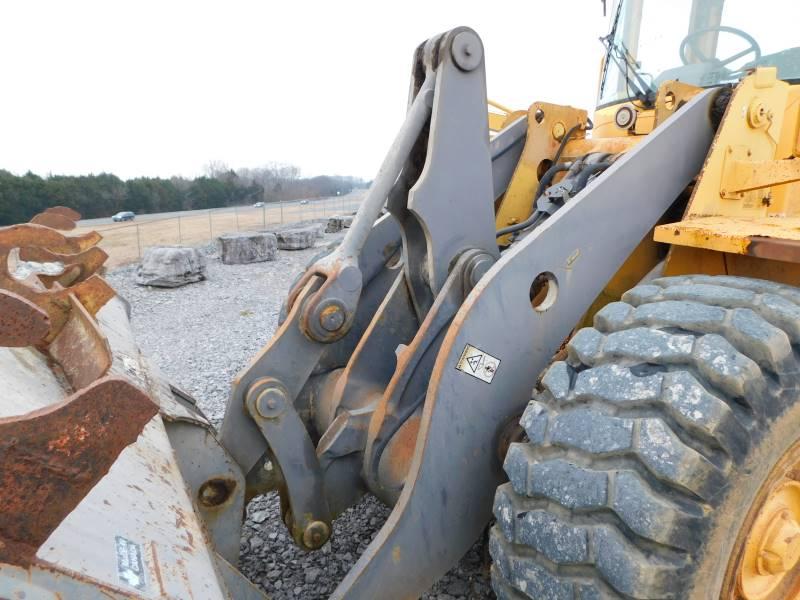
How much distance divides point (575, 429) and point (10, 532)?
3.90 feet

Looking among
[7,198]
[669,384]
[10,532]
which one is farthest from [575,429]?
[7,198]

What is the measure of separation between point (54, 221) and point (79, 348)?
170cm

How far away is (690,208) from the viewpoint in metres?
2.00

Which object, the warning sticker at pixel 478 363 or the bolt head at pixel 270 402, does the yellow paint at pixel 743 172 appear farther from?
the bolt head at pixel 270 402

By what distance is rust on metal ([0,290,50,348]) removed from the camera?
2.96ft

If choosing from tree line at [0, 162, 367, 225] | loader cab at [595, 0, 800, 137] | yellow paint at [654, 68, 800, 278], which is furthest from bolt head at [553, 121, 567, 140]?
Result: tree line at [0, 162, 367, 225]

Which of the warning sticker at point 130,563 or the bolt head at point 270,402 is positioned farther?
the bolt head at point 270,402

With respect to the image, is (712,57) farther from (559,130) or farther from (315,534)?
(315,534)

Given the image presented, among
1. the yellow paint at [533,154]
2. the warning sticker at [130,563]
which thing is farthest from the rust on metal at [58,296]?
the yellow paint at [533,154]

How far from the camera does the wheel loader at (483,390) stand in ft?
3.95

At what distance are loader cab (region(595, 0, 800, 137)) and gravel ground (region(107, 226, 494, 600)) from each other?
2470 millimetres

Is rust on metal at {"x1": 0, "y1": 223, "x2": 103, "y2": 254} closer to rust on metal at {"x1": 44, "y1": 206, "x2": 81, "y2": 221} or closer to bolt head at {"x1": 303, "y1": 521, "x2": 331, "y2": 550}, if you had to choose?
rust on metal at {"x1": 44, "y1": 206, "x2": 81, "y2": 221}

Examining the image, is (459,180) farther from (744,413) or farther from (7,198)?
(7,198)

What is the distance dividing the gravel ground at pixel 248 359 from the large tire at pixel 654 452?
107 cm
